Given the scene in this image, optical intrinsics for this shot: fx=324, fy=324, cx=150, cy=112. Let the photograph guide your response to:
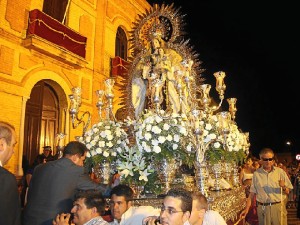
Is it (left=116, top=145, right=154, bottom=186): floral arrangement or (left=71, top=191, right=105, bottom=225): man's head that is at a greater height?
(left=116, top=145, right=154, bottom=186): floral arrangement

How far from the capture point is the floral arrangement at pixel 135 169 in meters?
3.98

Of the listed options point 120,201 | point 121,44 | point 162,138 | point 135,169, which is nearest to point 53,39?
point 121,44

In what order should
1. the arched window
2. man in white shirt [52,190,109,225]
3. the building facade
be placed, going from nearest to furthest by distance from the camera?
man in white shirt [52,190,109,225]
the building facade
the arched window

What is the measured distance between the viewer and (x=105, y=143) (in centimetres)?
445

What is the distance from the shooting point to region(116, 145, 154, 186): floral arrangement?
3.98m

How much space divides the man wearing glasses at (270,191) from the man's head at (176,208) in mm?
3416

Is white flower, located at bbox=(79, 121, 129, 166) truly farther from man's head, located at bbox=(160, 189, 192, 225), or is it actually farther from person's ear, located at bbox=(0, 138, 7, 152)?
man's head, located at bbox=(160, 189, 192, 225)

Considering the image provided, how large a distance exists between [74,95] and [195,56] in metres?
2.56

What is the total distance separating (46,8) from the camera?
10258 millimetres

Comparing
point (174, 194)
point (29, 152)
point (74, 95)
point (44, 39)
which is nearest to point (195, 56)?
point (74, 95)

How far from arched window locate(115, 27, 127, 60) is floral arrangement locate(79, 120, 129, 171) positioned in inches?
377

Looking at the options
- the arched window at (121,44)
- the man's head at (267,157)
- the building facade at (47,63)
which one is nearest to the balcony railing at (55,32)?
the building facade at (47,63)

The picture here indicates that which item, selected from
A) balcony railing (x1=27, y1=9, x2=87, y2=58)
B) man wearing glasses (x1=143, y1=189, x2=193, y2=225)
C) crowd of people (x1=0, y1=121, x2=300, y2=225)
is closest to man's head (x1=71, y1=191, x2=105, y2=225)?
crowd of people (x1=0, y1=121, x2=300, y2=225)

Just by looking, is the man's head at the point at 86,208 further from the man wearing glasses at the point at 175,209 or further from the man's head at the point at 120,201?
the man wearing glasses at the point at 175,209
